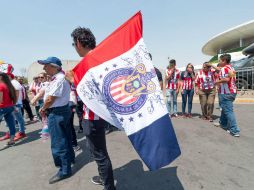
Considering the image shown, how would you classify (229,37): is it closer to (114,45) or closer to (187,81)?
(187,81)

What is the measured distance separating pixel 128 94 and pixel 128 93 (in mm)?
12

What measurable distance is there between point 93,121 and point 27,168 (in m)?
2.10

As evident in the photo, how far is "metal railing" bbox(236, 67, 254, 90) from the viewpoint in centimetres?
1430

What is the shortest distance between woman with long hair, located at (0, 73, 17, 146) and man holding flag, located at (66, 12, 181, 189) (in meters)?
3.27

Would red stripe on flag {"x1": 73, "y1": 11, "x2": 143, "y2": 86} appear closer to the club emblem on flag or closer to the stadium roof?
the club emblem on flag

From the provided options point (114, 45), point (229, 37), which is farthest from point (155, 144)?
point (229, 37)

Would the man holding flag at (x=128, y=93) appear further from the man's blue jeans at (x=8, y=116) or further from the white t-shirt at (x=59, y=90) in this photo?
the man's blue jeans at (x=8, y=116)

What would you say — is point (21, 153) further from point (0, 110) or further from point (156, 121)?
point (156, 121)

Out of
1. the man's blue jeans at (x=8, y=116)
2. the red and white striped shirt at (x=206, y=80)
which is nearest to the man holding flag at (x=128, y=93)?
the man's blue jeans at (x=8, y=116)

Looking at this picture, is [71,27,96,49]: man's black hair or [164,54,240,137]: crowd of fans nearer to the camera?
[71,27,96,49]: man's black hair

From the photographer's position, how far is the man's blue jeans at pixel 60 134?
9.84 feet

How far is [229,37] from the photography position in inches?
1704

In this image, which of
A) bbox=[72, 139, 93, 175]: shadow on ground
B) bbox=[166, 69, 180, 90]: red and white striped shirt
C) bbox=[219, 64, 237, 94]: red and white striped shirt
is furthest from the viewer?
bbox=[166, 69, 180, 90]: red and white striped shirt

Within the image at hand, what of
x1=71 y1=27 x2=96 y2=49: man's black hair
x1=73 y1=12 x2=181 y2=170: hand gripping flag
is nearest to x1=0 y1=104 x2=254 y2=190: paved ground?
x1=73 y1=12 x2=181 y2=170: hand gripping flag
